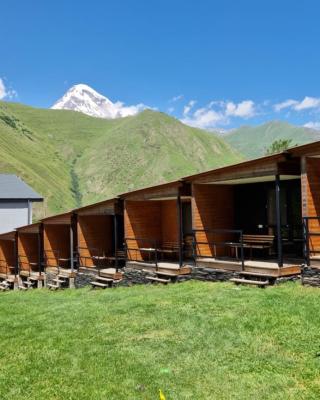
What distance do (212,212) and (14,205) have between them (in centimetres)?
2686

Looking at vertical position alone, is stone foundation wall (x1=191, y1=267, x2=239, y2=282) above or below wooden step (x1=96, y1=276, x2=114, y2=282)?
above

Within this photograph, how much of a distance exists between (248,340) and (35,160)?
113 m

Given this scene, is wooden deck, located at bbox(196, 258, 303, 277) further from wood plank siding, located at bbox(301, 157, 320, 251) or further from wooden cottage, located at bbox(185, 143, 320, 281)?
wood plank siding, located at bbox(301, 157, 320, 251)

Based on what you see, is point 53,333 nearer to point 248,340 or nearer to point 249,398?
point 248,340

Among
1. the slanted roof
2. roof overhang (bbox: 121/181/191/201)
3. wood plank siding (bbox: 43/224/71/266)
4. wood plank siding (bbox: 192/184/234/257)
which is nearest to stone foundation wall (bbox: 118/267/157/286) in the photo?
wood plank siding (bbox: 192/184/234/257)

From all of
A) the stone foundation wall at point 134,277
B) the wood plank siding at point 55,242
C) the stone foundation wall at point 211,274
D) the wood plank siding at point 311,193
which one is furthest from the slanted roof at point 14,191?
the wood plank siding at point 311,193

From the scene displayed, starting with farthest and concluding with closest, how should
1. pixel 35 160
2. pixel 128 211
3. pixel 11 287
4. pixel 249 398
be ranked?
pixel 35 160, pixel 11 287, pixel 128 211, pixel 249 398

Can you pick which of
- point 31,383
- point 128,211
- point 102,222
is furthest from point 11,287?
point 31,383

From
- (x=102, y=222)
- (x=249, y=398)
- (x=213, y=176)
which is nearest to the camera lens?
(x=249, y=398)

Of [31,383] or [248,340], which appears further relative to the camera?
[248,340]

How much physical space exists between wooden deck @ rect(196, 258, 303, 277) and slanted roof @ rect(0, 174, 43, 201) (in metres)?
27.4

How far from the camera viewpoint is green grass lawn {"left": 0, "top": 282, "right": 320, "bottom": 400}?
18.4 feet

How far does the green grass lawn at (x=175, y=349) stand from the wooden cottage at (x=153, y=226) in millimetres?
7219

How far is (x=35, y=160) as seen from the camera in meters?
114
